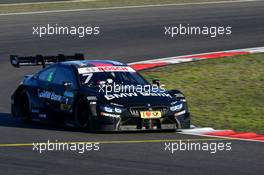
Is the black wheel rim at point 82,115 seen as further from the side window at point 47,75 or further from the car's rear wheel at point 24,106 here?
the car's rear wheel at point 24,106

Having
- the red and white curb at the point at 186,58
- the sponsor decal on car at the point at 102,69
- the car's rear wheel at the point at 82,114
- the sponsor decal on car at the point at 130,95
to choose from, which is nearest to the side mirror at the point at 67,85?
the sponsor decal on car at the point at 102,69

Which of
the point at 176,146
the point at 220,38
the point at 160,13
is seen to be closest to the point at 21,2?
the point at 160,13

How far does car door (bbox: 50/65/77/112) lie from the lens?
16.8 meters

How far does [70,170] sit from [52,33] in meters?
17.2

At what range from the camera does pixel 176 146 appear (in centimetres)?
1448

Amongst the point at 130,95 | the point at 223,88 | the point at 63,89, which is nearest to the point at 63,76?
the point at 63,89

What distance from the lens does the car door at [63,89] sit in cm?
1677

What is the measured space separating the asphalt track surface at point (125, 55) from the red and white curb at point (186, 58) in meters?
0.60

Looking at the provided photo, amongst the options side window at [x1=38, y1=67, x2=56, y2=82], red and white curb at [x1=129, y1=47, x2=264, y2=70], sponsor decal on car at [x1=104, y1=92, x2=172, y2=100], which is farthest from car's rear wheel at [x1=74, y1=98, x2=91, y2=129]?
red and white curb at [x1=129, y1=47, x2=264, y2=70]

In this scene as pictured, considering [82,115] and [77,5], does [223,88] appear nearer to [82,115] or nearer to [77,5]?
[82,115]

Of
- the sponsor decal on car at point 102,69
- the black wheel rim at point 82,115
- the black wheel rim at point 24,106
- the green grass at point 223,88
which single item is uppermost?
the sponsor decal on car at point 102,69

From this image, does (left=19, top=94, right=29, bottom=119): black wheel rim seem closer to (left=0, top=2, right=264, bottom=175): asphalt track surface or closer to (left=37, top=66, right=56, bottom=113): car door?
(left=0, top=2, right=264, bottom=175): asphalt track surface

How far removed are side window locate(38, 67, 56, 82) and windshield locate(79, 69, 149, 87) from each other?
0.78 m

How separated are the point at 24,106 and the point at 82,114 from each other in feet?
6.45
